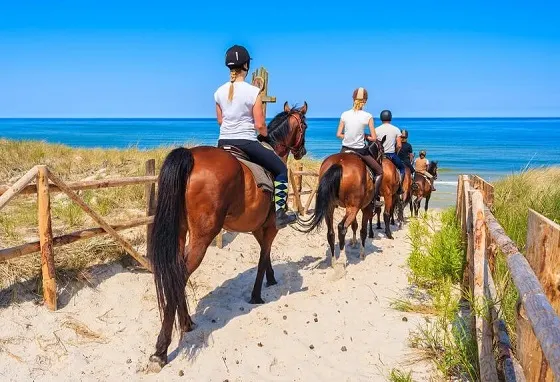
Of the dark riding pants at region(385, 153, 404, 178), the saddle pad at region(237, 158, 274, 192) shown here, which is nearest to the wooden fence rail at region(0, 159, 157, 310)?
the saddle pad at region(237, 158, 274, 192)

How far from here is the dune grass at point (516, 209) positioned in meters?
4.39

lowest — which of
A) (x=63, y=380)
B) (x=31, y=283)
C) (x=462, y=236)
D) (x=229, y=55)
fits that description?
(x=63, y=380)

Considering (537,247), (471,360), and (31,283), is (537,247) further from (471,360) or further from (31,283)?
(31,283)

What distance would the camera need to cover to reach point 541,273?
2508mm

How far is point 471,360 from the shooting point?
3943 mm

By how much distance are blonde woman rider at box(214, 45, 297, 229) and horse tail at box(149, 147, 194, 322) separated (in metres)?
1.02

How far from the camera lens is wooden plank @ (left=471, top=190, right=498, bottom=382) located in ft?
10.9

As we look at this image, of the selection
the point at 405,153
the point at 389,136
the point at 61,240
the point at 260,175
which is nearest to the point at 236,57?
the point at 260,175

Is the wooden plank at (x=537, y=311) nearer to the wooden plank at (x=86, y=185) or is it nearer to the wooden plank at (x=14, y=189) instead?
the wooden plank at (x=14, y=189)

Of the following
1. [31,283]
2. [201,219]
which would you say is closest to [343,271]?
[201,219]

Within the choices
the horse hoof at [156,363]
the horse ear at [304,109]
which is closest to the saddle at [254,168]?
the horse ear at [304,109]

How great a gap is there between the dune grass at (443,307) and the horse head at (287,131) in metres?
2.06

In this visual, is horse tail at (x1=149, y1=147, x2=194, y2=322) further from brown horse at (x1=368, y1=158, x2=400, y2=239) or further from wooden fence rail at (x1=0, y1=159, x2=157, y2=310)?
brown horse at (x1=368, y1=158, x2=400, y2=239)

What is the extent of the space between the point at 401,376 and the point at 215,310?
103 inches
